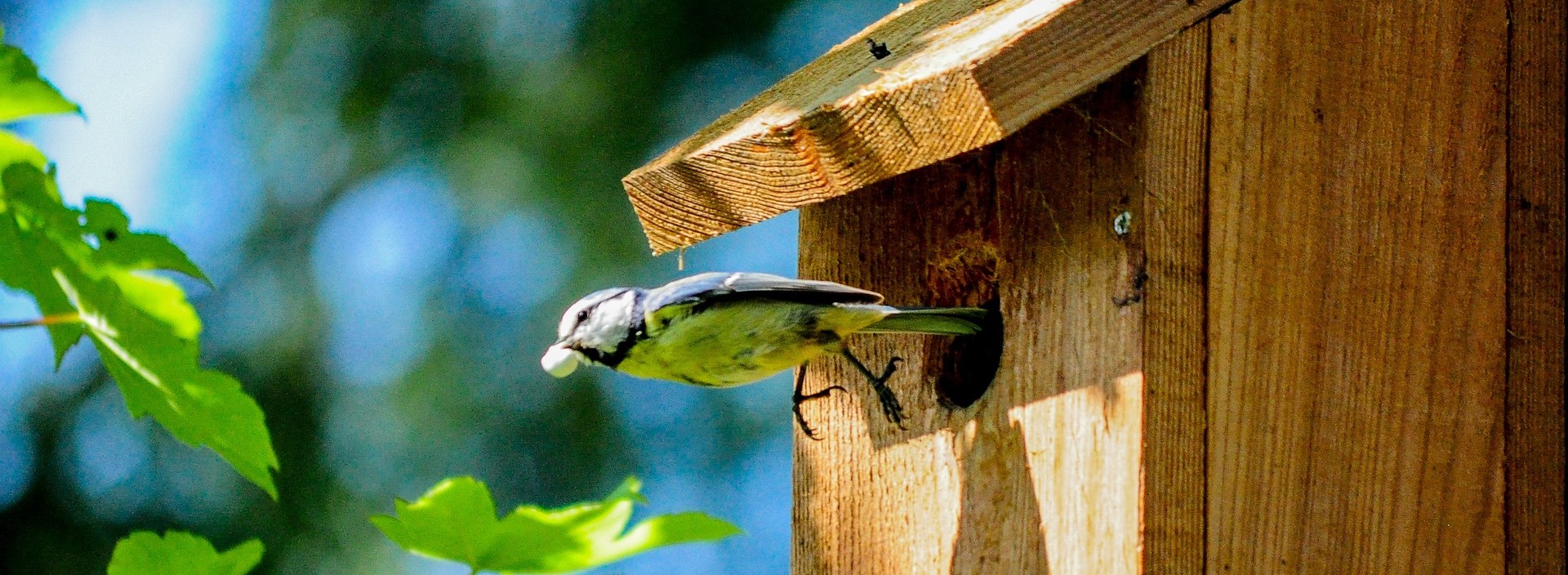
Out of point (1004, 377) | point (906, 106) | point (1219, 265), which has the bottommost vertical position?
point (1004, 377)

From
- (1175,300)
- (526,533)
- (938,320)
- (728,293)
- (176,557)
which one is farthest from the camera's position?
(728,293)

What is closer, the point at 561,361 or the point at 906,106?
the point at 906,106

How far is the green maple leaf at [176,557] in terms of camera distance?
947 mm

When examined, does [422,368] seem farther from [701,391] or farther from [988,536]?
[988,536]

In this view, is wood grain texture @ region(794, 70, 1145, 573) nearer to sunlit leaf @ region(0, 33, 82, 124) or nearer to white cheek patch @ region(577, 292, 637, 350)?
white cheek patch @ region(577, 292, 637, 350)

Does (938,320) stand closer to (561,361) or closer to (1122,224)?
(1122,224)

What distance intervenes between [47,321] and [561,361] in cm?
153

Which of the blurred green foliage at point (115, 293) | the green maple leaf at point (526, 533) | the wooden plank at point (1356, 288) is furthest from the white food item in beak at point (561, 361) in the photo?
the green maple leaf at point (526, 533)

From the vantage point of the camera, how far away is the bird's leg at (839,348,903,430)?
2094 mm

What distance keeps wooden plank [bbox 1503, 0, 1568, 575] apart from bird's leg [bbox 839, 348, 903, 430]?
85cm

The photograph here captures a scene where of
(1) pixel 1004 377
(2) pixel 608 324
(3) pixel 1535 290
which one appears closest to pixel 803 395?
(2) pixel 608 324

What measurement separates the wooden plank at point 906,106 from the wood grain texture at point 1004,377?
100 mm

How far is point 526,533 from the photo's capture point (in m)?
0.85

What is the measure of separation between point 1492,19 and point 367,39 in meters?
3.60
